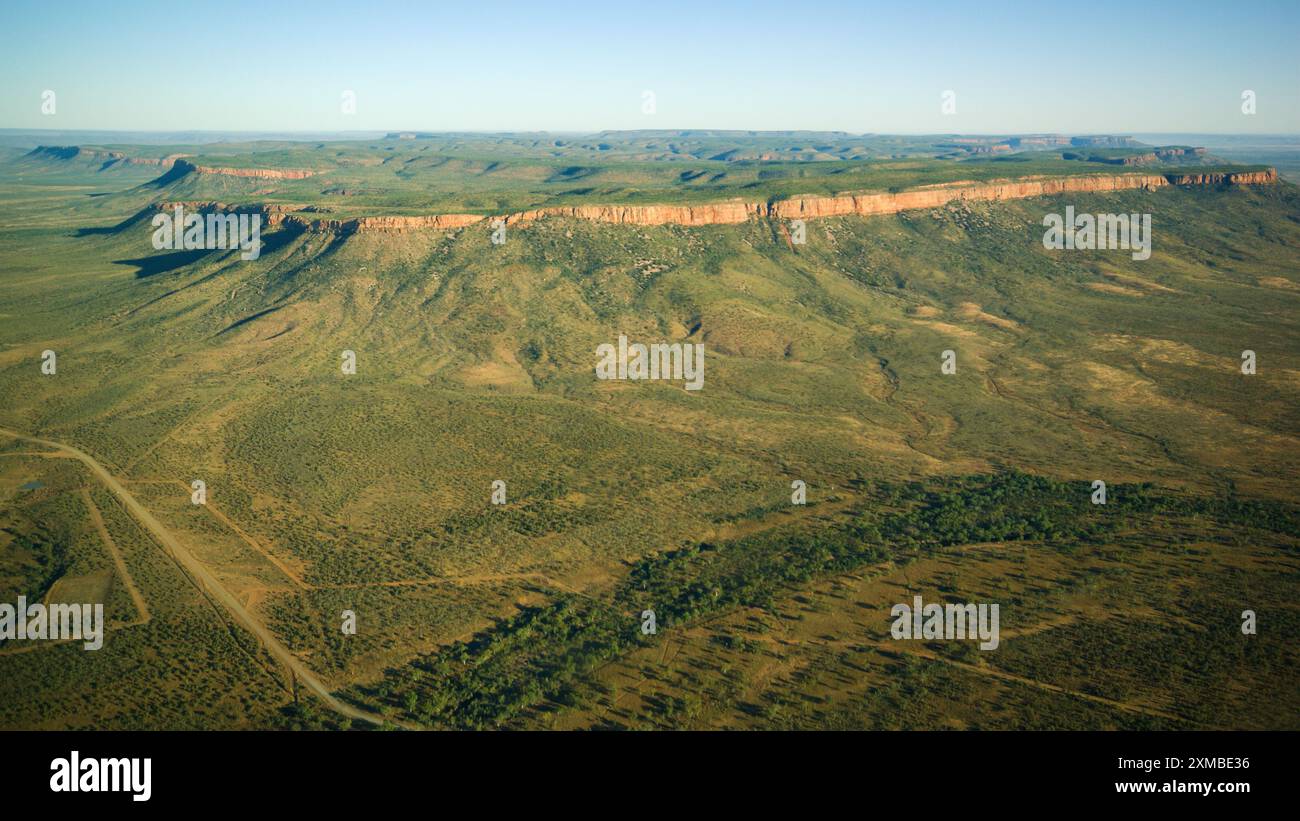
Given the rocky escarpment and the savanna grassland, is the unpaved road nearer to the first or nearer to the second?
the savanna grassland

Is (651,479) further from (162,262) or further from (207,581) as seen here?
(162,262)

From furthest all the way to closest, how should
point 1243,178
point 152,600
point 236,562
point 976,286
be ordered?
point 1243,178 < point 976,286 < point 236,562 < point 152,600

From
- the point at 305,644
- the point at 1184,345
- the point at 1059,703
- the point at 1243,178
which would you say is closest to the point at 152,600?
the point at 305,644

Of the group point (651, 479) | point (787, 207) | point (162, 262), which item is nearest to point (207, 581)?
point (651, 479)

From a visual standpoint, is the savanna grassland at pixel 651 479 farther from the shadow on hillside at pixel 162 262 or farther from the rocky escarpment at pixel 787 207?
the rocky escarpment at pixel 787 207

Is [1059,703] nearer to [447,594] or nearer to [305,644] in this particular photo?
[447,594]

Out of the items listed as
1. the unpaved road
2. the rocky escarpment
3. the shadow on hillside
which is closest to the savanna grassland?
the unpaved road

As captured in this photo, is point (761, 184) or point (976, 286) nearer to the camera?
point (976, 286)

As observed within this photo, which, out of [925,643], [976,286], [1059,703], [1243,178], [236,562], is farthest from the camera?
[1243,178]
